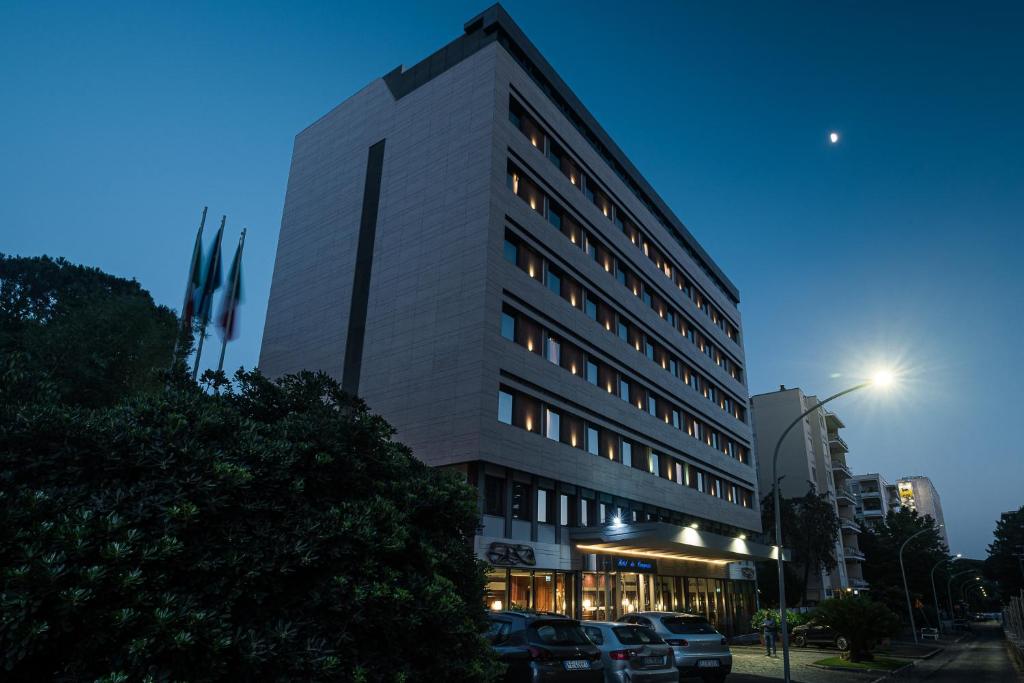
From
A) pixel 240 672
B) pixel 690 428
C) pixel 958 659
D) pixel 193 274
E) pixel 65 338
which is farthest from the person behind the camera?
pixel 690 428

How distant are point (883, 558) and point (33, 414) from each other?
9234 cm

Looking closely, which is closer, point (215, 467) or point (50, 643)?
point (50, 643)

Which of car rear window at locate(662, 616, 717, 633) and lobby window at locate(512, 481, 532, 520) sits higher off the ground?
lobby window at locate(512, 481, 532, 520)

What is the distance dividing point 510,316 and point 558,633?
17.6 m

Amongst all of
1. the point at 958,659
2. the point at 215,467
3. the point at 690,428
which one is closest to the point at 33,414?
the point at 215,467

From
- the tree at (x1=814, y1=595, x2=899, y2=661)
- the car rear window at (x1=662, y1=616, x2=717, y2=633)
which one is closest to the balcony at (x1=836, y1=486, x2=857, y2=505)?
the tree at (x1=814, y1=595, x2=899, y2=661)

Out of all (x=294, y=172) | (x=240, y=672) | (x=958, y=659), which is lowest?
(x=958, y=659)

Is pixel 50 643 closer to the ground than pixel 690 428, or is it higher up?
closer to the ground

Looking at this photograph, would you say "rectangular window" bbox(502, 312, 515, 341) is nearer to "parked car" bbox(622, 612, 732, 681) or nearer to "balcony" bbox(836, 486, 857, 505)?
"parked car" bbox(622, 612, 732, 681)

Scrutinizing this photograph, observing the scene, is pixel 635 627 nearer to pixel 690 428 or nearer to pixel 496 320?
pixel 496 320

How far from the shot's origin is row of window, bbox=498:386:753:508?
26844 millimetres

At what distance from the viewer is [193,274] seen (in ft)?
91.6

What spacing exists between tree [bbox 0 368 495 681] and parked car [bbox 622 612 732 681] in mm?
9097

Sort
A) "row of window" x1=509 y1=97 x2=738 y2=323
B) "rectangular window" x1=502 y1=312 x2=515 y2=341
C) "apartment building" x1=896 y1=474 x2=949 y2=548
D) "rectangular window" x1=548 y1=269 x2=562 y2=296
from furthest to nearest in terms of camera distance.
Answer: "apartment building" x1=896 y1=474 x2=949 y2=548 → "row of window" x1=509 y1=97 x2=738 y2=323 → "rectangular window" x1=548 y1=269 x2=562 y2=296 → "rectangular window" x1=502 y1=312 x2=515 y2=341
